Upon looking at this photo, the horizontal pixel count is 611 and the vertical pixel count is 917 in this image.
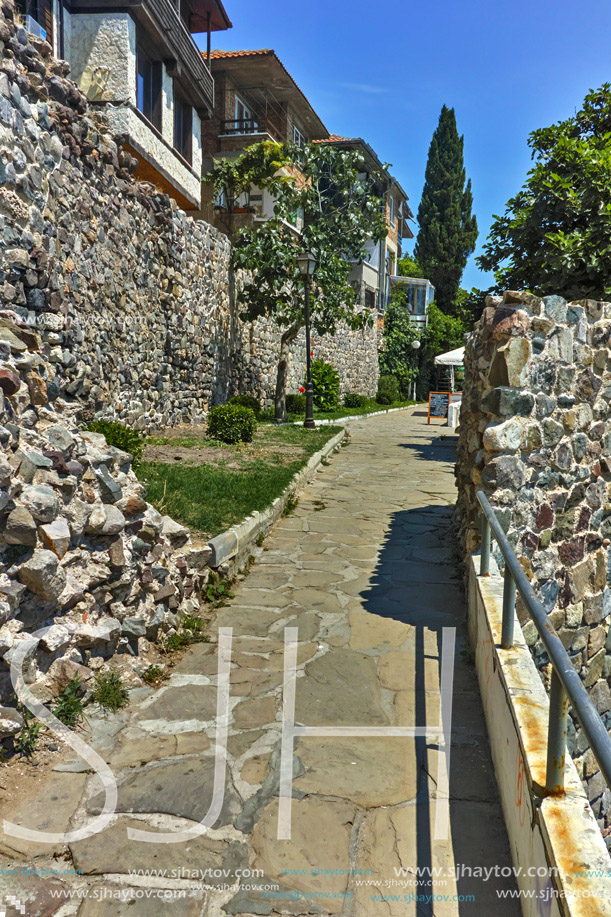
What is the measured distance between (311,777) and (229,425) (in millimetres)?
8863

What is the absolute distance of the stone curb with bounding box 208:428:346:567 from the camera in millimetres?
5645

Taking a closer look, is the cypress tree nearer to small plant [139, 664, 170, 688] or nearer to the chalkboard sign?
the chalkboard sign

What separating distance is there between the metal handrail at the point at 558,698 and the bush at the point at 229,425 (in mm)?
8563

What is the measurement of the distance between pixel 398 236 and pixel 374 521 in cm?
4197

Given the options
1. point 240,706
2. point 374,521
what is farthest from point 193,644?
point 374,521

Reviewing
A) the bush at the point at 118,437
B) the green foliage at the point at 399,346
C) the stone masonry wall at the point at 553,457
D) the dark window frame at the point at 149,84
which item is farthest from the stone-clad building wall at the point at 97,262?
the green foliage at the point at 399,346

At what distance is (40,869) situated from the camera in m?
2.53

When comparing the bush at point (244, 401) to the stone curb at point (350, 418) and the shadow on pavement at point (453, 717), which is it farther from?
the shadow on pavement at point (453, 717)

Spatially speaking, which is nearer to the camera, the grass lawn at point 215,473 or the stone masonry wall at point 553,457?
the stone masonry wall at point 553,457

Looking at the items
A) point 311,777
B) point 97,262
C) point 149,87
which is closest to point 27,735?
point 311,777

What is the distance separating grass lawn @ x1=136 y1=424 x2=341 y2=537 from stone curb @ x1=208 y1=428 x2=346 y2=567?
9 cm

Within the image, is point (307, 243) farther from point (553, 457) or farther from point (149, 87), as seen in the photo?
point (553, 457)

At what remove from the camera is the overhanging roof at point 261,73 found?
23141 millimetres
